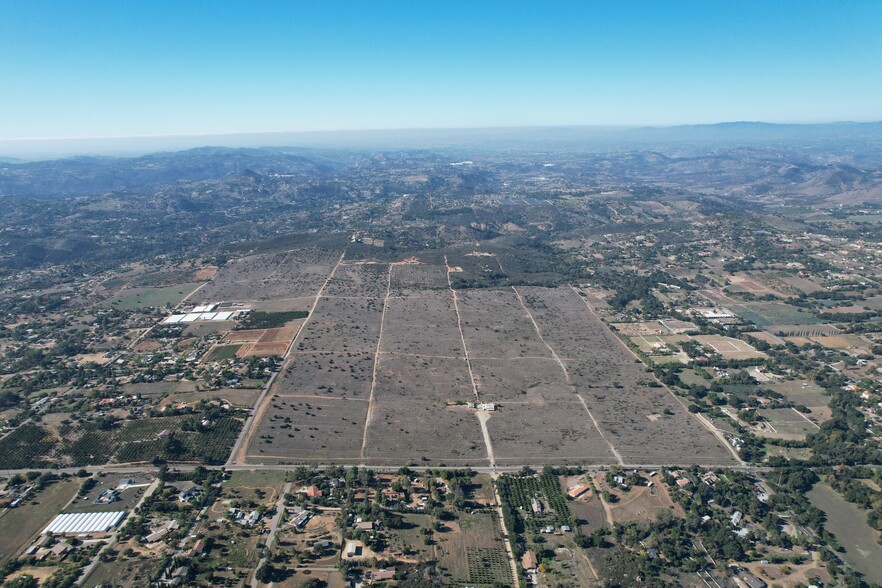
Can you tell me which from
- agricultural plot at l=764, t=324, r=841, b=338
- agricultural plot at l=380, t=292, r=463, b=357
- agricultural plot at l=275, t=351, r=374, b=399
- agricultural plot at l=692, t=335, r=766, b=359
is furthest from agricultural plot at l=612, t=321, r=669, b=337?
agricultural plot at l=275, t=351, r=374, b=399

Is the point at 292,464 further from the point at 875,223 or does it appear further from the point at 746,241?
the point at 875,223

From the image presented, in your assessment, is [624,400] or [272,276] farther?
[272,276]

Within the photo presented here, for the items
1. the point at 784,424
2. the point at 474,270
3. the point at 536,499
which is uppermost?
the point at 474,270

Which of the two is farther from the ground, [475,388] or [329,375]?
[329,375]

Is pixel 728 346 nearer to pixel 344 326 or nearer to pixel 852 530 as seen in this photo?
pixel 852 530

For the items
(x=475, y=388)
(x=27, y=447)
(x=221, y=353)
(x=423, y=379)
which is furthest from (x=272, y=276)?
(x=475, y=388)

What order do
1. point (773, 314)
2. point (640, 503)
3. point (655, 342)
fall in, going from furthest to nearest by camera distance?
point (773, 314) < point (655, 342) < point (640, 503)

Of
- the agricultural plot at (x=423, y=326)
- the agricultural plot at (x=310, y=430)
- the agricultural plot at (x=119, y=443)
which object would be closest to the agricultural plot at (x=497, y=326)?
the agricultural plot at (x=423, y=326)
